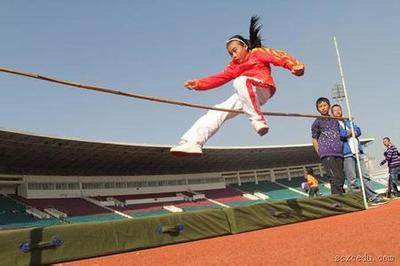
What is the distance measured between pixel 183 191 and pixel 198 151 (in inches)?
1216

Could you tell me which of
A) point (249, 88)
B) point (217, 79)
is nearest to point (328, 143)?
point (217, 79)

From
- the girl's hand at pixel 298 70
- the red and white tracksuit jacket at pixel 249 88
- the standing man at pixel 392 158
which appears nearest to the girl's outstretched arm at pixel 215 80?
the red and white tracksuit jacket at pixel 249 88

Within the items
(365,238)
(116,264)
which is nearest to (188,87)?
(116,264)

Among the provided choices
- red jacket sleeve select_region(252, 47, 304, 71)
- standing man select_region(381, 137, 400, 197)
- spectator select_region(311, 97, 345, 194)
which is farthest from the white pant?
standing man select_region(381, 137, 400, 197)

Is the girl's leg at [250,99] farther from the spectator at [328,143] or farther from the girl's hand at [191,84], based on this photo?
the spectator at [328,143]

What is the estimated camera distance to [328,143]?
269 inches

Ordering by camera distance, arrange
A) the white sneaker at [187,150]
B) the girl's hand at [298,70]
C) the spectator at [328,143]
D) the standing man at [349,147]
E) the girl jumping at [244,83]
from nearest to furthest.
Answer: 1. the white sneaker at [187,150]
2. the girl jumping at [244,83]
3. the girl's hand at [298,70]
4. the spectator at [328,143]
5. the standing man at [349,147]

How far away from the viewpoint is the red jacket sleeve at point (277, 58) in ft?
16.2

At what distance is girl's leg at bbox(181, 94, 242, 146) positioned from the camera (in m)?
4.79

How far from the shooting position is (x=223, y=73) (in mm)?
5402

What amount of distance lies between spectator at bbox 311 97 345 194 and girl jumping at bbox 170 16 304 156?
6.72 feet

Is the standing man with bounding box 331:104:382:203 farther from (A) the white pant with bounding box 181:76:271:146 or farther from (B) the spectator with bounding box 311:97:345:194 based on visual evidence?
(A) the white pant with bounding box 181:76:271:146

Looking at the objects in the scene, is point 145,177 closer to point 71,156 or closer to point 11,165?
point 71,156

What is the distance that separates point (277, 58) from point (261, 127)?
95cm
